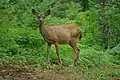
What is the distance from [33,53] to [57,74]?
127 inches

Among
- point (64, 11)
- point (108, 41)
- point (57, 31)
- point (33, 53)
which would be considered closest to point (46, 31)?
point (57, 31)

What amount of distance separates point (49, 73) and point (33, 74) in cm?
60

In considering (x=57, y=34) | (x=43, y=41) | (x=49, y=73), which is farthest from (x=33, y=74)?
(x=43, y=41)

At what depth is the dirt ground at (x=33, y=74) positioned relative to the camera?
341 inches

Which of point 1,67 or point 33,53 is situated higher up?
point 1,67

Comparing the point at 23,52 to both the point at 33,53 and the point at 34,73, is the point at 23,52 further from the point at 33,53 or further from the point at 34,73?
the point at 34,73

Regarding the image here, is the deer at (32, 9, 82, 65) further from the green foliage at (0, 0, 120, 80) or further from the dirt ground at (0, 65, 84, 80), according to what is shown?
the dirt ground at (0, 65, 84, 80)

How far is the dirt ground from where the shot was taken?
341 inches

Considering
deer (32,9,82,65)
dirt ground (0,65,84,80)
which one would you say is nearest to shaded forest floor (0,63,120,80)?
dirt ground (0,65,84,80)

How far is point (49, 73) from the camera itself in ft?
31.4

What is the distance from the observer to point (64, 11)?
2425 cm

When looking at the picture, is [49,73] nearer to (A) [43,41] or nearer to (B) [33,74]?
(B) [33,74]

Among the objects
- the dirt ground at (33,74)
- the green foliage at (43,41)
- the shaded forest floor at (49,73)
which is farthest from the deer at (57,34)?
the dirt ground at (33,74)

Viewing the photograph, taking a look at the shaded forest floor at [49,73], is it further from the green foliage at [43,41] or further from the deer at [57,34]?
the deer at [57,34]
